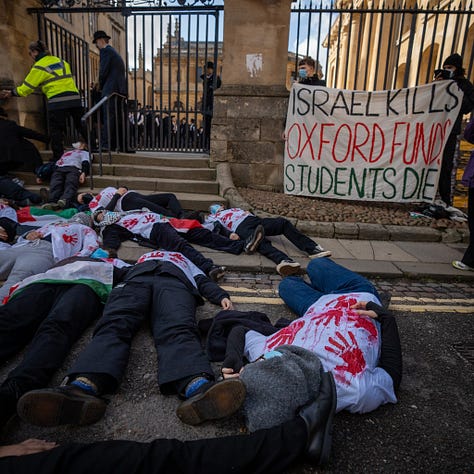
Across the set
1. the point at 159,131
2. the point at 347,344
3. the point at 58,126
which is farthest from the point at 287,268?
the point at 159,131

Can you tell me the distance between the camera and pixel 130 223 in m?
4.80

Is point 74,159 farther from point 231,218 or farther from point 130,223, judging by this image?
point 231,218

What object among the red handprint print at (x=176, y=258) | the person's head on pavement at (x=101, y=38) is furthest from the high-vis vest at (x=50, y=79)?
the red handprint print at (x=176, y=258)

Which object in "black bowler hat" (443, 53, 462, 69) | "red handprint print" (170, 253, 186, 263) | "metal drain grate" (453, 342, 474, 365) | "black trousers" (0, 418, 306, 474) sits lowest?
"metal drain grate" (453, 342, 474, 365)

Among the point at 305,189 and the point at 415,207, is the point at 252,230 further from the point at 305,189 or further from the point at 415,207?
the point at 415,207

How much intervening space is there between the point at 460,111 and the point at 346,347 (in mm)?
5677

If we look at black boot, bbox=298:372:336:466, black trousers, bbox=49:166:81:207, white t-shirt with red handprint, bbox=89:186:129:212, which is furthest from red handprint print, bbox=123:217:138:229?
black boot, bbox=298:372:336:466

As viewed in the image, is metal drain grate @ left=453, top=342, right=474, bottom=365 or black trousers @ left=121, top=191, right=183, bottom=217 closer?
metal drain grate @ left=453, top=342, right=474, bottom=365

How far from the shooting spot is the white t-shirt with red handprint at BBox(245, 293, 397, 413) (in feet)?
6.39

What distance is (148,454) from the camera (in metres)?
1.54

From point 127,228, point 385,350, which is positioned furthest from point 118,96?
point 385,350

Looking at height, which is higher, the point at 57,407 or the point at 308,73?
the point at 308,73

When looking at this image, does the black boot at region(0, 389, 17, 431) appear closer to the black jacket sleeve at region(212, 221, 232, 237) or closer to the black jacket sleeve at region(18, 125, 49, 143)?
the black jacket sleeve at region(212, 221, 232, 237)

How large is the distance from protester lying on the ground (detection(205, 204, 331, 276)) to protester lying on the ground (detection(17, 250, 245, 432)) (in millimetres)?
1214
